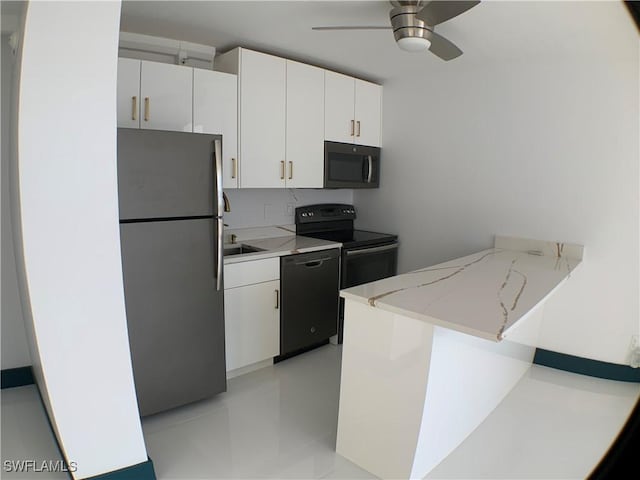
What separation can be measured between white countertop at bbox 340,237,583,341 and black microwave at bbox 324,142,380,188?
1.26 meters

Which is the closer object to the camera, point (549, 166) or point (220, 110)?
point (220, 110)

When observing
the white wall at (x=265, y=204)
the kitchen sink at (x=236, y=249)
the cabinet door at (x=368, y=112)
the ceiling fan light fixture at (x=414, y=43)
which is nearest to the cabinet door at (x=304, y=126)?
the white wall at (x=265, y=204)

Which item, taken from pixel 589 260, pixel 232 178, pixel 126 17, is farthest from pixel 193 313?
pixel 589 260

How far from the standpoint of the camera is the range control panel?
11.5ft

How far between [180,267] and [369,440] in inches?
49.6

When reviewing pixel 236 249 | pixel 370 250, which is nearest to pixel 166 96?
pixel 236 249

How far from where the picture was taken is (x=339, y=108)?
3297 mm

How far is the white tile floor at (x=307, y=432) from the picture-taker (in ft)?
6.08

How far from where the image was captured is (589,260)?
2670 millimetres

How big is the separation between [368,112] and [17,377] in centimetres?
322

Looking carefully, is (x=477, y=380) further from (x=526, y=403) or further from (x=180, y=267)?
(x=180, y=267)
